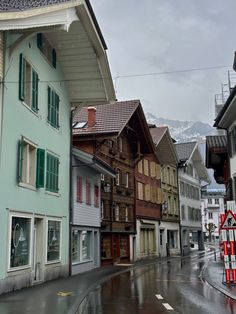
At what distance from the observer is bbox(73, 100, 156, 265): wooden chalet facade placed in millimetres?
28078

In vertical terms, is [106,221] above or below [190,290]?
above

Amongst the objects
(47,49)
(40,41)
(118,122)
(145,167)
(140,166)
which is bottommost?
(140,166)

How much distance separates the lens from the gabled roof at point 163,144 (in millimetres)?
43438

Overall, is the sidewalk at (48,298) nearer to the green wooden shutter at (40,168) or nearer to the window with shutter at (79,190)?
the green wooden shutter at (40,168)

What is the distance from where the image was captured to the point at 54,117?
20.4m

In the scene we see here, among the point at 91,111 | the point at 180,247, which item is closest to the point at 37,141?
the point at 91,111

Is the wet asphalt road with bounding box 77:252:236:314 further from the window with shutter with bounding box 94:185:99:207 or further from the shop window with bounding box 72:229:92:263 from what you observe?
the window with shutter with bounding box 94:185:99:207

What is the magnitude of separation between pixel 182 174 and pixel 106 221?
25612 millimetres

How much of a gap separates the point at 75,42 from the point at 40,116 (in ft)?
12.2

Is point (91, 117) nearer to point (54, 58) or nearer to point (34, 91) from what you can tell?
point (54, 58)

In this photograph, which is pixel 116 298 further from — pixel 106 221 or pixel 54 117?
pixel 106 221

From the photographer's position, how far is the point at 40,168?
704 inches

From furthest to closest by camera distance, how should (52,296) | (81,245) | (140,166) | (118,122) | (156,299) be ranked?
(140,166) < (118,122) < (81,245) < (52,296) < (156,299)

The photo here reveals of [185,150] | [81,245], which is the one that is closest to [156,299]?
[81,245]
